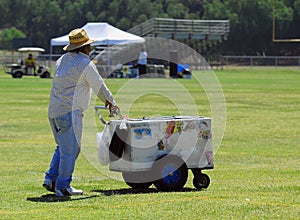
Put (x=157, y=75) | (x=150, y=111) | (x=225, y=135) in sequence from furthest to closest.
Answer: (x=157, y=75) < (x=150, y=111) < (x=225, y=135)

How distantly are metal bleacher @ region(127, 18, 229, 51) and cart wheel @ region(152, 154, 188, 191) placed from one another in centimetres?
7030

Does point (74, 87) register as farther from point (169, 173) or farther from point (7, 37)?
point (7, 37)

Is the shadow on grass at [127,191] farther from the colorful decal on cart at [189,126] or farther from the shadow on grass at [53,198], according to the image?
the colorful decal on cart at [189,126]

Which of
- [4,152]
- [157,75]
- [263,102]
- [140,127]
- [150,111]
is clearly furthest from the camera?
[157,75]

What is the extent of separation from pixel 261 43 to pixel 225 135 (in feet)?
293

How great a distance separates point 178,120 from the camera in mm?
11633

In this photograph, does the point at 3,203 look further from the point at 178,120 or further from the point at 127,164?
the point at 178,120

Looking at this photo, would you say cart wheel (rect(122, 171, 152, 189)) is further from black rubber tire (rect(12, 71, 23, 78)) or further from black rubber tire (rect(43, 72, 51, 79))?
black rubber tire (rect(12, 71, 23, 78))

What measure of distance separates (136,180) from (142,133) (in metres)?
0.71

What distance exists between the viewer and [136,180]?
1173 cm

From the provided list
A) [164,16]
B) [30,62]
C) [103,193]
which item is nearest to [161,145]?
[103,193]

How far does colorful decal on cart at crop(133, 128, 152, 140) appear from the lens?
1137 centimetres

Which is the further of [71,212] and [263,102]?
[263,102]

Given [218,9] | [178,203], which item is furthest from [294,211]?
[218,9]
